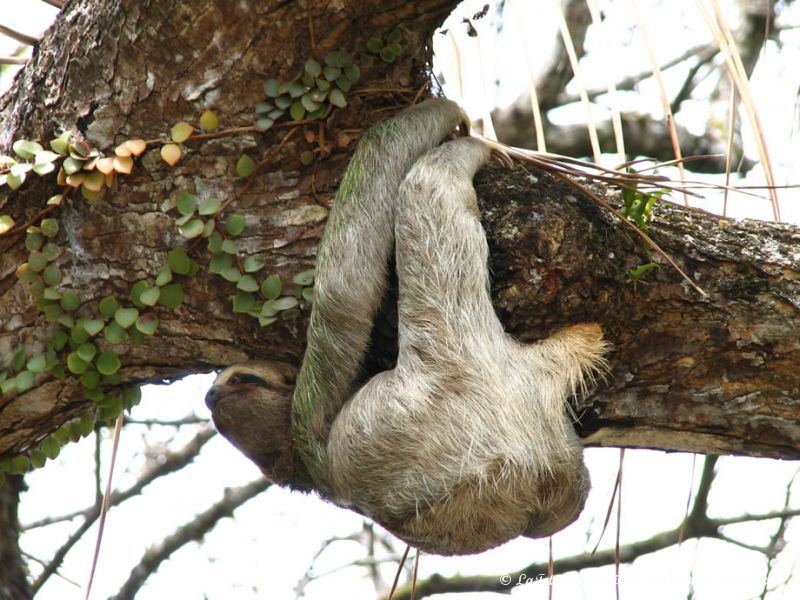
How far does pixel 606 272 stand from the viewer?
3.40m

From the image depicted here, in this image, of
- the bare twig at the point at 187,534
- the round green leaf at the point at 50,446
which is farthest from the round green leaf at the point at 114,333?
the bare twig at the point at 187,534

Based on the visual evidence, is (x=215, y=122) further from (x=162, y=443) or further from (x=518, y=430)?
(x=162, y=443)

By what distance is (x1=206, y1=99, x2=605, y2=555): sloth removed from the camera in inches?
136

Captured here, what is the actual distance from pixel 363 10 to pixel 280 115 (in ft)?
1.87

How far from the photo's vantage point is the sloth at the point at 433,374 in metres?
3.45

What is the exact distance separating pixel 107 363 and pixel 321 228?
3.92 feet

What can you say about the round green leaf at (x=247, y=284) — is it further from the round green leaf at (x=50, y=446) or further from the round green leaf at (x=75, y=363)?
the round green leaf at (x=50, y=446)

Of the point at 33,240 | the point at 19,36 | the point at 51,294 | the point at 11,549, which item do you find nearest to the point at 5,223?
the point at 33,240

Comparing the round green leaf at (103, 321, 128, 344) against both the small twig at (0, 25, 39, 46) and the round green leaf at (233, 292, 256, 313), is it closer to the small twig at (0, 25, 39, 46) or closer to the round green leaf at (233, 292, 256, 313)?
the round green leaf at (233, 292, 256, 313)

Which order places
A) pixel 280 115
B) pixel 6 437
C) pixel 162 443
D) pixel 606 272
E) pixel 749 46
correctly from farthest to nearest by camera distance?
pixel 162 443, pixel 749 46, pixel 6 437, pixel 280 115, pixel 606 272

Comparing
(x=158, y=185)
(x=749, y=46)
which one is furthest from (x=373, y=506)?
(x=749, y=46)

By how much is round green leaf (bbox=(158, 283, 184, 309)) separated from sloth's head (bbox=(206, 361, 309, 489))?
0.41 metres

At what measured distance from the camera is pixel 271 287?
365cm

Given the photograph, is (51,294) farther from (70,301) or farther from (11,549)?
(11,549)
